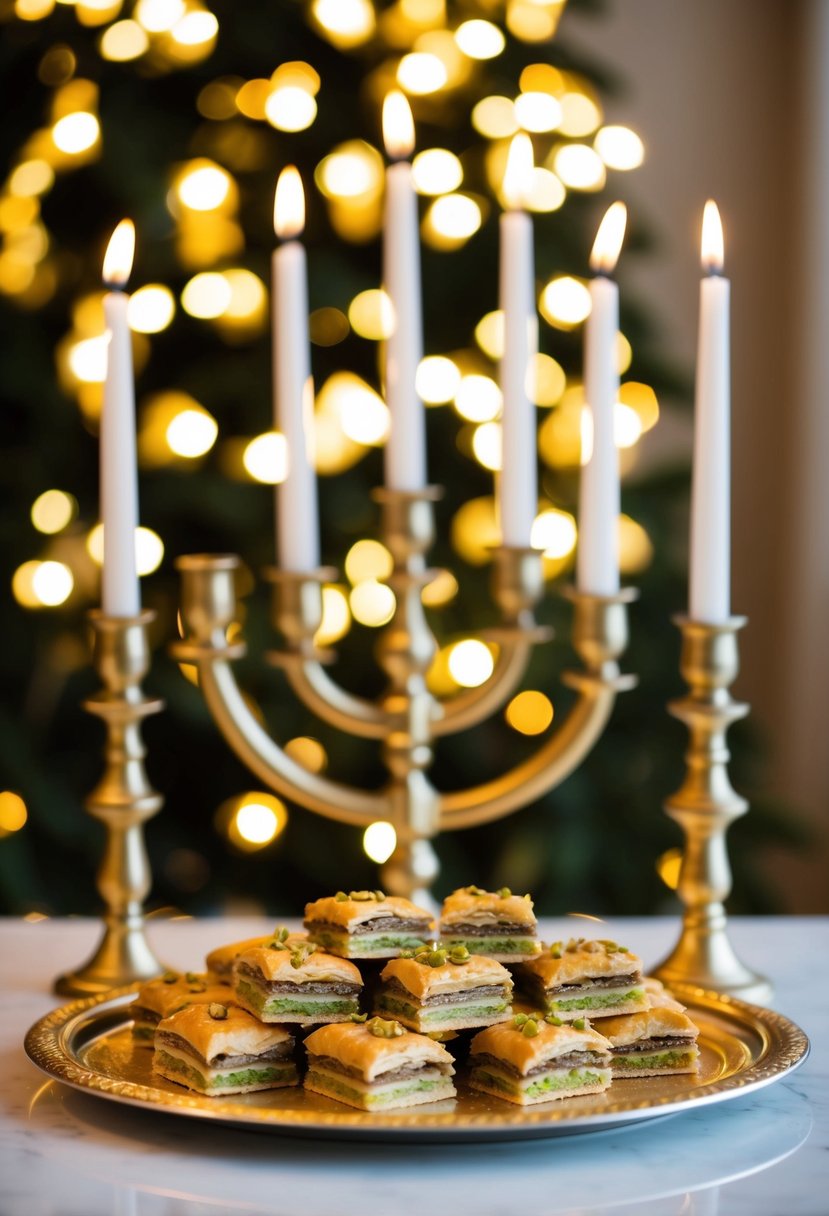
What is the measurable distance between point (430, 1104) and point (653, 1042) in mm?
147

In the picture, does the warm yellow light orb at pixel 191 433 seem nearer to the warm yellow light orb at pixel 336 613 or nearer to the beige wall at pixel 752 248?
the warm yellow light orb at pixel 336 613

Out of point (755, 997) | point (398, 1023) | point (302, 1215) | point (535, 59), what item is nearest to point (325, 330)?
point (535, 59)

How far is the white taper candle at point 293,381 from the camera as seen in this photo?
1.14 m

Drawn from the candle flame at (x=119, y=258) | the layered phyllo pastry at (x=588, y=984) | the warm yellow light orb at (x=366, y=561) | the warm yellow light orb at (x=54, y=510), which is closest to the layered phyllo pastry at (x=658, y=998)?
the layered phyllo pastry at (x=588, y=984)

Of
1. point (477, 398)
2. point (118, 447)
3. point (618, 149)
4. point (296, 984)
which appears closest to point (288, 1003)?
point (296, 984)

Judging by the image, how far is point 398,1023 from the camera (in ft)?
2.81

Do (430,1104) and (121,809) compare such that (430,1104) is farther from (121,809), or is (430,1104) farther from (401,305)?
(401,305)

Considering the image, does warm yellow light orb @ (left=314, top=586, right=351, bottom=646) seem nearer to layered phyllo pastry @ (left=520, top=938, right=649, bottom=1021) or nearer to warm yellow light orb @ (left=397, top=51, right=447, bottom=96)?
warm yellow light orb @ (left=397, top=51, right=447, bottom=96)

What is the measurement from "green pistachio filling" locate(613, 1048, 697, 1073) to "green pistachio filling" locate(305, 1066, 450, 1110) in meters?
0.11

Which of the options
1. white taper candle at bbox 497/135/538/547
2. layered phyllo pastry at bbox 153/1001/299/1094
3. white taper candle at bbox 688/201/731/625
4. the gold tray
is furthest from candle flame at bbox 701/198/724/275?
layered phyllo pastry at bbox 153/1001/299/1094

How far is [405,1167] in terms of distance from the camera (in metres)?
0.81

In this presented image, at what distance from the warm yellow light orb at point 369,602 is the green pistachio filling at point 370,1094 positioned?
1157mm

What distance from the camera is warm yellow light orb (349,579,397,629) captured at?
1999 mm

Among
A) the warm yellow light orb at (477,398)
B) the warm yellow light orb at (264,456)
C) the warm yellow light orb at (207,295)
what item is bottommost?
the warm yellow light orb at (264,456)
